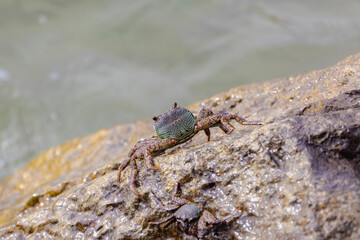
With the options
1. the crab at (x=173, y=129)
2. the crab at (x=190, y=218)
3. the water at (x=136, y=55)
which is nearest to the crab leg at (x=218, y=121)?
the crab at (x=173, y=129)

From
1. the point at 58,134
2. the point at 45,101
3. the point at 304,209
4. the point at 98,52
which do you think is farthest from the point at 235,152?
the point at 98,52

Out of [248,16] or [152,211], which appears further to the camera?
[248,16]

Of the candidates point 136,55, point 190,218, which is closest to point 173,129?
point 190,218

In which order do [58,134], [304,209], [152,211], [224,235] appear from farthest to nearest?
[58,134]
[152,211]
[224,235]
[304,209]

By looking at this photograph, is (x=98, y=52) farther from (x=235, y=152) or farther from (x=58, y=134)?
(x=235, y=152)

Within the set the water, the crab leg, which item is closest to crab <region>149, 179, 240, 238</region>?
the crab leg

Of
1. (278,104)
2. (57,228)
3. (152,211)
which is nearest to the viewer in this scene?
(152,211)
